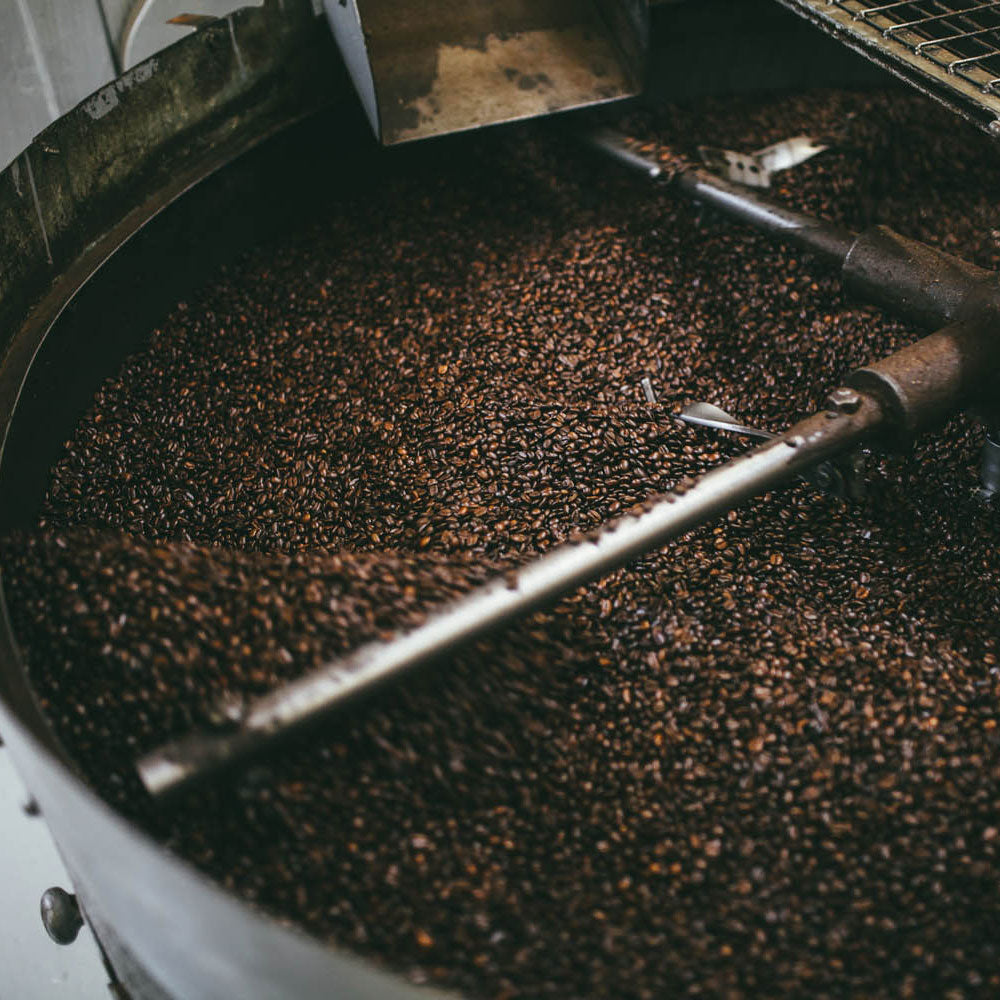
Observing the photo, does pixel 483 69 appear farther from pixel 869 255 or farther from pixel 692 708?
pixel 692 708

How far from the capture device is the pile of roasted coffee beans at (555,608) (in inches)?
49.6

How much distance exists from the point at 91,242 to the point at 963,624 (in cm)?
201

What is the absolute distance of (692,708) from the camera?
155 cm

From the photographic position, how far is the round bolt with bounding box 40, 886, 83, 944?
164 centimetres

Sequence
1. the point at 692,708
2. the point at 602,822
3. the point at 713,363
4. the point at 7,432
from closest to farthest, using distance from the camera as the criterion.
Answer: the point at 602,822 < the point at 692,708 < the point at 7,432 < the point at 713,363

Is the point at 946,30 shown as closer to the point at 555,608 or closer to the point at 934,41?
the point at 934,41

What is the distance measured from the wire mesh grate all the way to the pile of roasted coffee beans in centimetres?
37

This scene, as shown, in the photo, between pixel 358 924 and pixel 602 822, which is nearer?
pixel 358 924

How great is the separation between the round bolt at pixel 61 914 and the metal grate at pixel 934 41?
2306 millimetres

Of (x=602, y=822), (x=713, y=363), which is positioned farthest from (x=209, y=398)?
(x=602, y=822)

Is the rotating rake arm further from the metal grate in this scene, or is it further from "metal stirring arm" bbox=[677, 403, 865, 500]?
the metal grate

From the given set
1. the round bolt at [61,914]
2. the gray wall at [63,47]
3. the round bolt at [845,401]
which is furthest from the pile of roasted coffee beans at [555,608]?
the gray wall at [63,47]

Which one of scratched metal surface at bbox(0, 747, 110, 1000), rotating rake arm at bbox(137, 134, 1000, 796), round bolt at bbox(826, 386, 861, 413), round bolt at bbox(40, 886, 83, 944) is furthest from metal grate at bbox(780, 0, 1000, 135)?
scratched metal surface at bbox(0, 747, 110, 1000)

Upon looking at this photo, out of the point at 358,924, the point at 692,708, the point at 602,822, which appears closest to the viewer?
the point at 358,924
